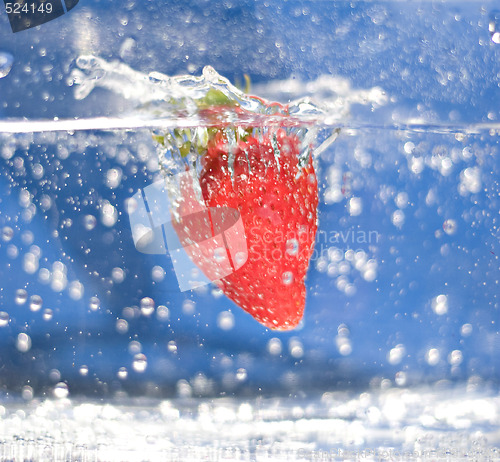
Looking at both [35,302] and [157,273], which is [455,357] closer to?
[157,273]

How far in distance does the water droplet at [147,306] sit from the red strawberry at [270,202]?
0.07 metres

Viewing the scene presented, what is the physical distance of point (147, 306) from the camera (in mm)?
679

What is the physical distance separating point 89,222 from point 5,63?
177 millimetres

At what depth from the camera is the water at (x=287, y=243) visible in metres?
0.65

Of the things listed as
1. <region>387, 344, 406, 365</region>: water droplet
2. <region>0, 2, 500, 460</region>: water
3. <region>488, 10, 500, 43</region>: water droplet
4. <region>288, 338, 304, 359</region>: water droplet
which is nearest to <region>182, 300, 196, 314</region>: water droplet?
<region>0, 2, 500, 460</region>: water

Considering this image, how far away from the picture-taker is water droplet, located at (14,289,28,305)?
0.70 meters

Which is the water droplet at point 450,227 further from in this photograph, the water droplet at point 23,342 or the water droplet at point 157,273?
the water droplet at point 23,342

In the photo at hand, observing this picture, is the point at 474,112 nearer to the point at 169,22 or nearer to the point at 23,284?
the point at 169,22

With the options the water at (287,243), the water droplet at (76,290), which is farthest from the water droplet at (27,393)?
the water droplet at (76,290)

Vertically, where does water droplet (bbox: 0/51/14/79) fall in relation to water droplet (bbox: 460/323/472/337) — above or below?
above

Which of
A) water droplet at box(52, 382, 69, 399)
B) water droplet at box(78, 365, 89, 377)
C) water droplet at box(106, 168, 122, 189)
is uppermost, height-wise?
water droplet at box(106, 168, 122, 189)

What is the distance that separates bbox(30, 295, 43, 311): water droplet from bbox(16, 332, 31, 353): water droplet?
0.11 ft

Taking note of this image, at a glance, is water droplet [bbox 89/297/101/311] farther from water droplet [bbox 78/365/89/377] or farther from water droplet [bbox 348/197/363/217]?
water droplet [bbox 348/197/363/217]

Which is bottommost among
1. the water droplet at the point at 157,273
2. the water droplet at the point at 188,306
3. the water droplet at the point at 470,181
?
the water droplet at the point at 188,306
